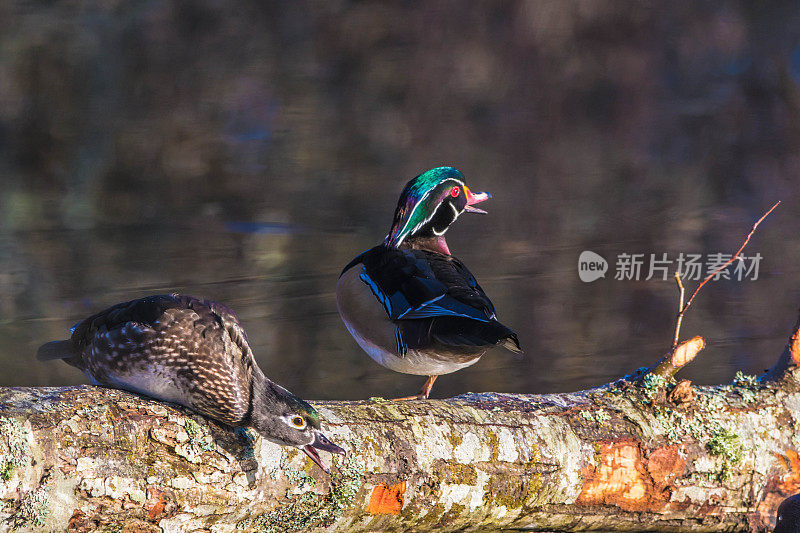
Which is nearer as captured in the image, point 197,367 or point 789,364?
point 197,367

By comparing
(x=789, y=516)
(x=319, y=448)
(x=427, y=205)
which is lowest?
(x=789, y=516)

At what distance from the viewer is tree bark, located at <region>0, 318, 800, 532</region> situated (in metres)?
0.86

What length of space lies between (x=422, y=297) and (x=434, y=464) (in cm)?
25

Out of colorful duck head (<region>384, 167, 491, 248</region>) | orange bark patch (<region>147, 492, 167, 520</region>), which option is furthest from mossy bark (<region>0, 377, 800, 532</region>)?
colorful duck head (<region>384, 167, 491, 248</region>)

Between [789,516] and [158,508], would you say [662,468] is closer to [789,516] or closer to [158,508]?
[789,516]

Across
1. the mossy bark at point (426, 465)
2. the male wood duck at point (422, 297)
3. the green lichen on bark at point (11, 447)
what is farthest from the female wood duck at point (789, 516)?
the green lichen on bark at point (11, 447)

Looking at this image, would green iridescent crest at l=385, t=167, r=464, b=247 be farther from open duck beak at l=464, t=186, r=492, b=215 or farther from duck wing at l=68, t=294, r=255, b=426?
duck wing at l=68, t=294, r=255, b=426

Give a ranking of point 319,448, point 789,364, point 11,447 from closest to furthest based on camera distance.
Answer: point 11,447 → point 319,448 → point 789,364

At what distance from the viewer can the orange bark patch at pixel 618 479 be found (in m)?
1.14

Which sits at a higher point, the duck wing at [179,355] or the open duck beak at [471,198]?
the open duck beak at [471,198]

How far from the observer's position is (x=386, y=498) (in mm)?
1026

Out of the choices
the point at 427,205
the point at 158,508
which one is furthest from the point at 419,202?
the point at 158,508

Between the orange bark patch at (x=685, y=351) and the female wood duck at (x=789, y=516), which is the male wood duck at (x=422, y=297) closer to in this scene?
the orange bark patch at (x=685, y=351)

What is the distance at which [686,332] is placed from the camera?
238 centimetres
